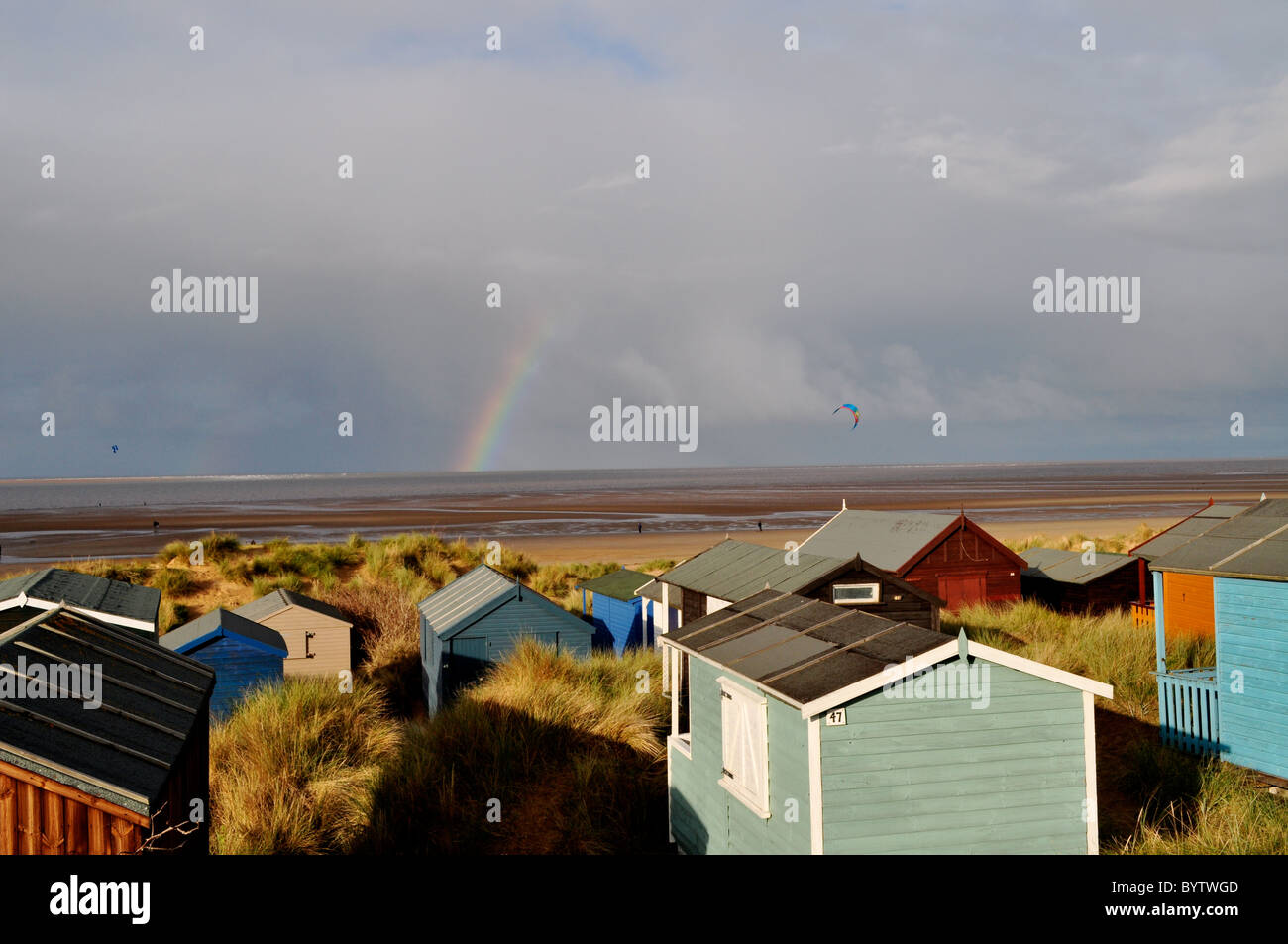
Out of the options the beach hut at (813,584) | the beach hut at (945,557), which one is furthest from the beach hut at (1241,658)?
the beach hut at (945,557)

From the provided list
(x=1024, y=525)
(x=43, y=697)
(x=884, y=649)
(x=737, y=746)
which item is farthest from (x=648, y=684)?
(x=1024, y=525)

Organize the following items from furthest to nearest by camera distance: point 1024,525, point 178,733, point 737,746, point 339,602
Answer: point 1024,525 → point 339,602 → point 737,746 → point 178,733

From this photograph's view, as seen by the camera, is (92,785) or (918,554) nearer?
(92,785)

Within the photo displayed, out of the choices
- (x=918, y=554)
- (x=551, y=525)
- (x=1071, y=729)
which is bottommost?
(x=1071, y=729)

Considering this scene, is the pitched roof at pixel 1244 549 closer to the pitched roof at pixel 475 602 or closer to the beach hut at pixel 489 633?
the beach hut at pixel 489 633

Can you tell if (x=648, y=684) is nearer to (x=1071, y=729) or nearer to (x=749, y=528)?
(x=1071, y=729)

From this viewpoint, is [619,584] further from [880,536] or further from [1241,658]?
[1241,658]

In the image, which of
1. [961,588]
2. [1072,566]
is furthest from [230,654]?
[1072,566]
